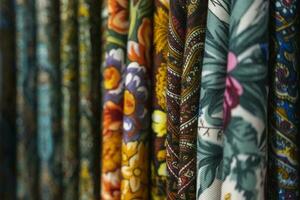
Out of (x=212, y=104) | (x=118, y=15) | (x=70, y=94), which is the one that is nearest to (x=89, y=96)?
(x=70, y=94)

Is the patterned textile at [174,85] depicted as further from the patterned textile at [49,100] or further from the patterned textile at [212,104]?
the patterned textile at [49,100]

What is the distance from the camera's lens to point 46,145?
2.45 ft

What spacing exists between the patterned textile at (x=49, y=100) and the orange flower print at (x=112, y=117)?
0.56 feet

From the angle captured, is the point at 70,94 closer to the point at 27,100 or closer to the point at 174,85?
the point at 27,100

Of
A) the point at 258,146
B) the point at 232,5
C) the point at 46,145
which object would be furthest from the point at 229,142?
the point at 46,145

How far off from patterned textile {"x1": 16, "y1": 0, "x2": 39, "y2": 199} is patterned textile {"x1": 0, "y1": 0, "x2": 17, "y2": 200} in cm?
1

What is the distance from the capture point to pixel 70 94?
27.0 inches

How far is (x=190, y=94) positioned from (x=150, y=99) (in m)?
0.09

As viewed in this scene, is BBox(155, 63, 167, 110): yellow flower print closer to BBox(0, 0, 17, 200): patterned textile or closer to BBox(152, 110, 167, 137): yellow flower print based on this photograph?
BBox(152, 110, 167, 137): yellow flower print

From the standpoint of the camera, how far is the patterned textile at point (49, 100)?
2.32ft

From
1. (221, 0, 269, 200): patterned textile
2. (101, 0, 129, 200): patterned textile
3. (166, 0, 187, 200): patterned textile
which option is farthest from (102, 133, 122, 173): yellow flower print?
(221, 0, 269, 200): patterned textile

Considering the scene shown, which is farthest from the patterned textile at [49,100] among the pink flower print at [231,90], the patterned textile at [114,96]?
the pink flower print at [231,90]

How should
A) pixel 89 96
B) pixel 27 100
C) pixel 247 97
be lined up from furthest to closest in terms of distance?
pixel 27 100, pixel 89 96, pixel 247 97

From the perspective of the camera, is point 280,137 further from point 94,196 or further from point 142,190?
point 94,196
